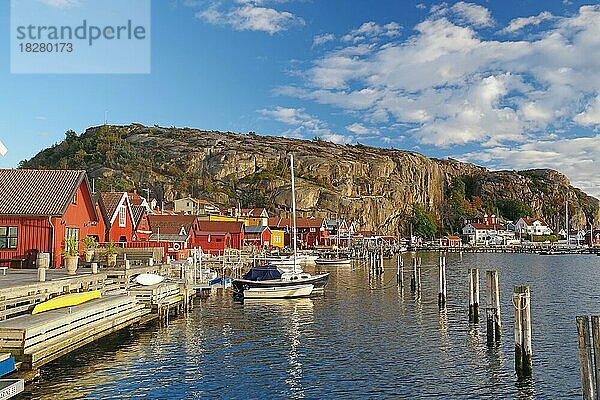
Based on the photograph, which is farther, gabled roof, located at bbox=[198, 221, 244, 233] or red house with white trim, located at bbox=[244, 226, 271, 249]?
red house with white trim, located at bbox=[244, 226, 271, 249]

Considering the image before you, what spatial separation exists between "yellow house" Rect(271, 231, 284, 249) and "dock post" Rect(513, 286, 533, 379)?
101 metres

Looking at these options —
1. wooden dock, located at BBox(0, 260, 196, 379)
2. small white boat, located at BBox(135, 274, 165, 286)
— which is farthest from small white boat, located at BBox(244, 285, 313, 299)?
small white boat, located at BBox(135, 274, 165, 286)

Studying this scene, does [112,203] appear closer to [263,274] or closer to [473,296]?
[263,274]

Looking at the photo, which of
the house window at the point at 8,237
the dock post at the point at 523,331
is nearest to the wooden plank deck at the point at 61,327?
the house window at the point at 8,237

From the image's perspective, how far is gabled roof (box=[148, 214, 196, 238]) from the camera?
71312 millimetres

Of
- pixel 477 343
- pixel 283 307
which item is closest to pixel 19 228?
pixel 283 307

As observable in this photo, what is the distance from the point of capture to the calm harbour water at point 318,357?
2036cm

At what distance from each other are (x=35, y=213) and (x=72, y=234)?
15.3ft

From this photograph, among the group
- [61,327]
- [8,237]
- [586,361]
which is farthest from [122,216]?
[586,361]

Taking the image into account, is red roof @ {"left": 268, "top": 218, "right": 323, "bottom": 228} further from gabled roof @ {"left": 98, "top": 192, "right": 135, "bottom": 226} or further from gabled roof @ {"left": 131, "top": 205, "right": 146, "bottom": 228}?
gabled roof @ {"left": 98, "top": 192, "right": 135, "bottom": 226}

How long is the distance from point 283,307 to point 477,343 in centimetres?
1565

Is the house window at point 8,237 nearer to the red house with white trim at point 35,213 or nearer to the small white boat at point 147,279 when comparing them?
the red house with white trim at point 35,213

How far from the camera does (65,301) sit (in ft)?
82.2

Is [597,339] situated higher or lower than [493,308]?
higher
